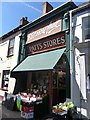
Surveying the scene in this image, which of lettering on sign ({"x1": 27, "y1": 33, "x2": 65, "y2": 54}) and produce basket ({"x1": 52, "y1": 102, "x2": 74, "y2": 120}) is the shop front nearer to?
lettering on sign ({"x1": 27, "y1": 33, "x2": 65, "y2": 54})

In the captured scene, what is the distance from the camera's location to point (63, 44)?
33.9 ft

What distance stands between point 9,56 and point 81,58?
895 cm

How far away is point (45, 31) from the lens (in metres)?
11.8

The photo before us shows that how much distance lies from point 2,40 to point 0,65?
115 inches

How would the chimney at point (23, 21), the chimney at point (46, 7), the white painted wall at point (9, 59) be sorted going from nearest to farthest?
1. the chimney at point (46, 7)
2. the white painted wall at point (9, 59)
3. the chimney at point (23, 21)

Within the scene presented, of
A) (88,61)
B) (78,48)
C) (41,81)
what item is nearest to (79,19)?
(78,48)

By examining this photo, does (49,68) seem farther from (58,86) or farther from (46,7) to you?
(46,7)

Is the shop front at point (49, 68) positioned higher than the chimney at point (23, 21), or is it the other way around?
the chimney at point (23, 21)

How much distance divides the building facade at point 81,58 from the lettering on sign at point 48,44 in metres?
1.18

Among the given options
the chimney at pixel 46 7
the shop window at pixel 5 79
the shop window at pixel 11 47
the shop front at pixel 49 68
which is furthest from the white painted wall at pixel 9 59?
the chimney at pixel 46 7

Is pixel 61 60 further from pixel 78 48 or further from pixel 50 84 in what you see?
pixel 50 84

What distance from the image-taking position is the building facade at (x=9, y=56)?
568 inches

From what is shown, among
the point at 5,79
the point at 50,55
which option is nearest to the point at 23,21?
the point at 5,79

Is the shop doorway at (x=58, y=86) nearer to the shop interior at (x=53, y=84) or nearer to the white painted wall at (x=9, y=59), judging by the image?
the shop interior at (x=53, y=84)
